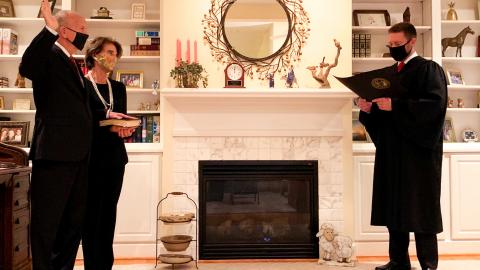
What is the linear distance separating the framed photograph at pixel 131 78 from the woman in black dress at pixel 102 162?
1.46 metres

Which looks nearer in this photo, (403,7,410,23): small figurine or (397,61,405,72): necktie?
(397,61,405,72): necktie

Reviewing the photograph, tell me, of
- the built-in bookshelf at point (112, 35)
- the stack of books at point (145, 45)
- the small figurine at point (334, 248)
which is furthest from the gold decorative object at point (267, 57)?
the small figurine at point (334, 248)

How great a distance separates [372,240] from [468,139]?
147 centimetres

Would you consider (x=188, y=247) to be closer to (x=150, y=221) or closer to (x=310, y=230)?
(x=150, y=221)

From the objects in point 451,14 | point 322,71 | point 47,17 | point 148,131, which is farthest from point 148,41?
point 451,14

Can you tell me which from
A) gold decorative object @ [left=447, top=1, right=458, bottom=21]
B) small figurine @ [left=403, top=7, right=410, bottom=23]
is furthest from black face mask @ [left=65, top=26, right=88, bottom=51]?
gold decorative object @ [left=447, top=1, right=458, bottom=21]

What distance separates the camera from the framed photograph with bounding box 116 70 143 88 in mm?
4254

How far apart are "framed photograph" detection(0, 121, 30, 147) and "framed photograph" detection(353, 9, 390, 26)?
3.32 m

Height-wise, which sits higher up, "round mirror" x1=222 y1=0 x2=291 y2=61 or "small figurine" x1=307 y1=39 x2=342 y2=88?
"round mirror" x1=222 y1=0 x2=291 y2=61

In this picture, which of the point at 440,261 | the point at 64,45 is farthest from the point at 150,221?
the point at 440,261

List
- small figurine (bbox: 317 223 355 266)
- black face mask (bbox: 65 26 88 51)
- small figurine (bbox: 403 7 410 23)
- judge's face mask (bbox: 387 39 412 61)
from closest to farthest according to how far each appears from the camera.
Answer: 1. black face mask (bbox: 65 26 88 51)
2. judge's face mask (bbox: 387 39 412 61)
3. small figurine (bbox: 317 223 355 266)
4. small figurine (bbox: 403 7 410 23)

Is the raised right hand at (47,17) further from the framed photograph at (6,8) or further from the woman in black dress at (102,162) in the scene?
the framed photograph at (6,8)

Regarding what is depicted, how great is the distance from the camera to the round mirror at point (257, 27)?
13.0ft

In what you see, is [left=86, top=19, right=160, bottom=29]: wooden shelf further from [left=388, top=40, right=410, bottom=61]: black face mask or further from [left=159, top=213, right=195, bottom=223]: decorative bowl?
[left=388, top=40, right=410, bottom=61]: black face mask
